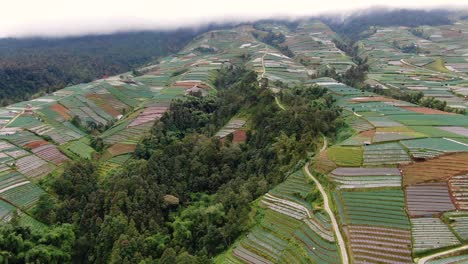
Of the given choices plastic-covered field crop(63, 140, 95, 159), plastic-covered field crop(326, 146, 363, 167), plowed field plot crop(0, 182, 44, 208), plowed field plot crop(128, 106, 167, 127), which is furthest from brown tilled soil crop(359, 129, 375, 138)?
plowed field plot crop(0, 182, 44, 208)

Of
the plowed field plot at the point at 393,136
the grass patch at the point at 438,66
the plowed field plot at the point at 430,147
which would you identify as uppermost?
the plowed field plot at the point at 430,147

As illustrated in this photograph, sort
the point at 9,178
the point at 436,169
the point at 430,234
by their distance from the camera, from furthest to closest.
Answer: the point at 9,178 < the point at 436,169 < the point at 430,234

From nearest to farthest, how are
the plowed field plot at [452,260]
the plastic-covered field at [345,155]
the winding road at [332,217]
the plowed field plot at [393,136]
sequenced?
the plowed field plot at [452,260] < the winding road at [332,217] < the plastic-covered field at [345,155] < the plowed field plot at [393,136]

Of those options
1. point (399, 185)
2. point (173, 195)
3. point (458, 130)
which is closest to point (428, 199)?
point (399, 185)

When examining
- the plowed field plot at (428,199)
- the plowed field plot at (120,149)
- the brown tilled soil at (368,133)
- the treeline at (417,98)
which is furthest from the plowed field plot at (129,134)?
the treeline at (417,98)

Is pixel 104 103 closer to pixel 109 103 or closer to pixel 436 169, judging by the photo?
pixel 109 103

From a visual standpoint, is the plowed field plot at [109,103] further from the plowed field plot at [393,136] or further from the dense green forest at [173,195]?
the plowed field plot at [393,136]

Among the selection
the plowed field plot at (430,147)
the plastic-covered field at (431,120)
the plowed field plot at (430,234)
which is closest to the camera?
the plowed field plot at (430,234)
